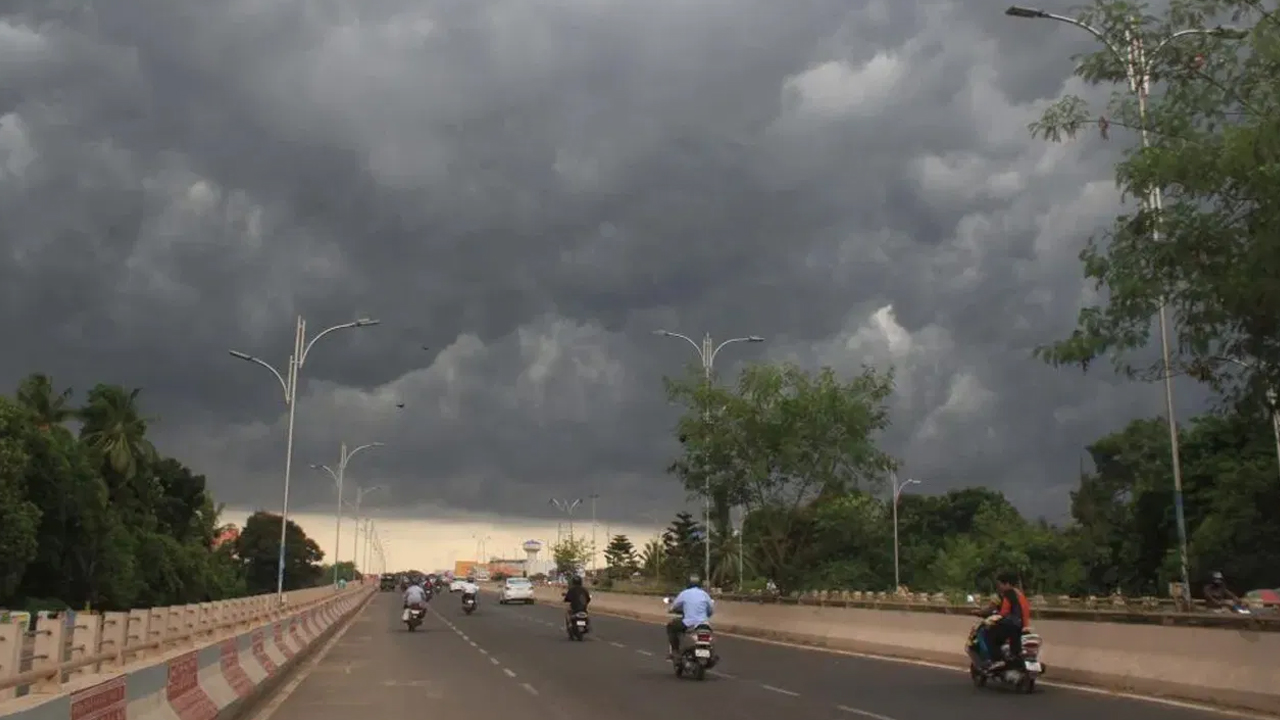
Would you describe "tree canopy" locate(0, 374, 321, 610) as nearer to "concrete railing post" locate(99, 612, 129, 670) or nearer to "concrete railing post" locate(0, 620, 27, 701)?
"concrete railing post" locate(99, 612, 129, 670)

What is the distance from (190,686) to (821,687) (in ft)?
33.9

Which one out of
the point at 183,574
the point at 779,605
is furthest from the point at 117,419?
the point at 779,605

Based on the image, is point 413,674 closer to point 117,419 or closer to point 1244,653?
point 1244,653

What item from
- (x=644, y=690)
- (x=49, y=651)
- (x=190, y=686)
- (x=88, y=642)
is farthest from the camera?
(x=644, y=690)

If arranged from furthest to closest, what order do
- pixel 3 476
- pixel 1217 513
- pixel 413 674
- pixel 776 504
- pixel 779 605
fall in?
pixel 1217 513 < pixel 3 476 < pixel 776 504 < pixel 779 605 < pixel 413 674

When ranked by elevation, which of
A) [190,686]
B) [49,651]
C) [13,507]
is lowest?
[190,686]

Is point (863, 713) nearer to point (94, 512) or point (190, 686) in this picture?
point (190, 686)

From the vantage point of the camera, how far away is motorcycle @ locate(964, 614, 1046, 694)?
59.0 feet

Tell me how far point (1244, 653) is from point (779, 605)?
21.2m

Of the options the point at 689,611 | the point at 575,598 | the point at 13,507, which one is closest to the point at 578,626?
the point at 575,598

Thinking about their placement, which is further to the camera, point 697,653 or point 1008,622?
point 697,653

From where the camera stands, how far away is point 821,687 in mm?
19750

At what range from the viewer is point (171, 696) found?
11.6 metres

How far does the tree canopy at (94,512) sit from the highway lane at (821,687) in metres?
30.9
